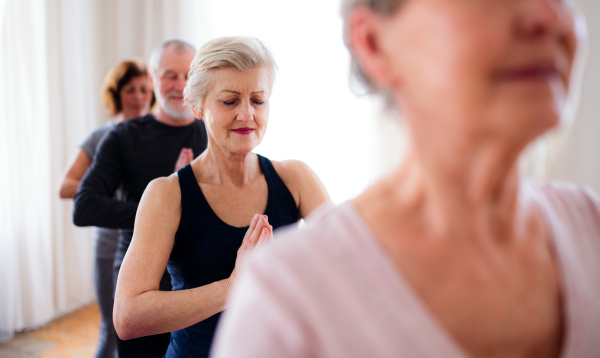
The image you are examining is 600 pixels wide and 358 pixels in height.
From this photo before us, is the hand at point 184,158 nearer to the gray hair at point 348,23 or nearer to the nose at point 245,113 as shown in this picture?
the nose at point 245,113

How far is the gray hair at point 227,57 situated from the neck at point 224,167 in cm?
18

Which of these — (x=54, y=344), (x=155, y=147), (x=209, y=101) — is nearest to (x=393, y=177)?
(x=209, y=101)

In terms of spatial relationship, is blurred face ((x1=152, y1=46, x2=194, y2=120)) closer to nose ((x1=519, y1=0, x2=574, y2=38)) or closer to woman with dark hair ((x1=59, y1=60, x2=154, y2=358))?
woman with dark hair ((x1=59, y1=60, x2=154, y2=358))

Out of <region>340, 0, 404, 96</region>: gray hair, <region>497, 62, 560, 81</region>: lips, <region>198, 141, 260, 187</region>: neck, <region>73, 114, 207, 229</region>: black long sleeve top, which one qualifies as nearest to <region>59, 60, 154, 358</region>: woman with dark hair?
<region>73, 114, 207, 229</region>: black long sleeve top

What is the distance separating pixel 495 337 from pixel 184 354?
932mm

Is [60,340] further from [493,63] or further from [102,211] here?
[493,63]

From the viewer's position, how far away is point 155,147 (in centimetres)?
201

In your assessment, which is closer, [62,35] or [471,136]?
[471,136]

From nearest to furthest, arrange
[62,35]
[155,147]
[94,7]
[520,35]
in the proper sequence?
[520,35]
[155,147]
[62,35]
[94,7]

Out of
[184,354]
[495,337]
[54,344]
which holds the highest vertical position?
[495,337]

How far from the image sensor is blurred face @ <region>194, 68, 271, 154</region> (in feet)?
4.40

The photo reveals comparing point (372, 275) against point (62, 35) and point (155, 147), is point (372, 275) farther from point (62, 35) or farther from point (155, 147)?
point (62, 35)

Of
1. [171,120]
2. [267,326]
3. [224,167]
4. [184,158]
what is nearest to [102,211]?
[184,158]

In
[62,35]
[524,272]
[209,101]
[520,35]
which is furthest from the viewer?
[62,35]
